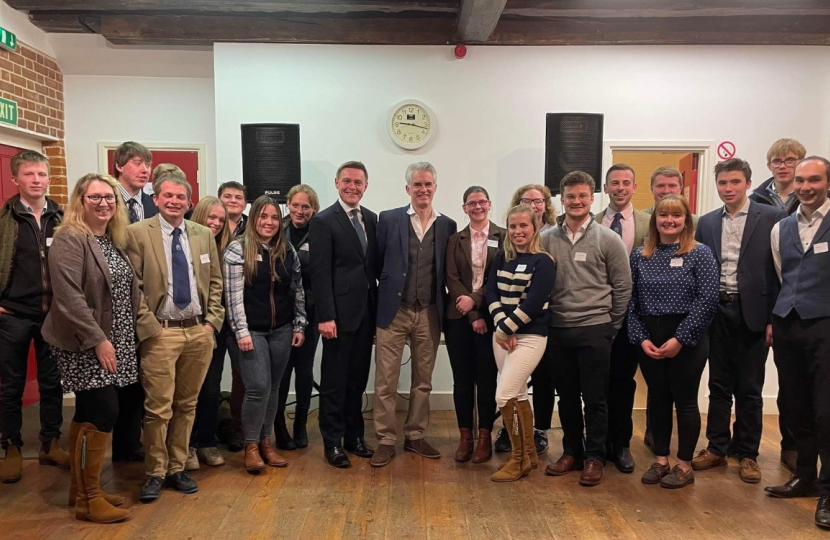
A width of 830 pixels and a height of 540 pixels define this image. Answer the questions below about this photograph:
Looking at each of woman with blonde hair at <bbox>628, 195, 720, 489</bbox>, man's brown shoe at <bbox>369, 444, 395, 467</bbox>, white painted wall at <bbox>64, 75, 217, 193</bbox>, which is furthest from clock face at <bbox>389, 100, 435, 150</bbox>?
man's brown shoe at <bbox>369, 444, 395, 467</bbox>

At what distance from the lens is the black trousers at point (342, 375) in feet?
10.6

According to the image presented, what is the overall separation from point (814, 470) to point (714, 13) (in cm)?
338

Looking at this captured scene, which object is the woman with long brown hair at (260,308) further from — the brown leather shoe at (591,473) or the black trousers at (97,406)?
the brown leather shoe at (591,473)

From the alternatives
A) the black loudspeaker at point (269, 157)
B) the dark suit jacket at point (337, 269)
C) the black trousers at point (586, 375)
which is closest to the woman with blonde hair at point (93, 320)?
the dark suit jacket at point (337, 269)

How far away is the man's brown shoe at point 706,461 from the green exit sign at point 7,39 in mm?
5467

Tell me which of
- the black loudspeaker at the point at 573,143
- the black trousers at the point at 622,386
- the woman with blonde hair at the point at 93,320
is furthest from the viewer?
the black loudspeaker at the point at 573,143

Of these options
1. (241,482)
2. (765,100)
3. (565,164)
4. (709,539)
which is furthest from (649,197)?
(241,482)

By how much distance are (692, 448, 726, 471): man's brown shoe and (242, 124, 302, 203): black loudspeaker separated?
3.23m

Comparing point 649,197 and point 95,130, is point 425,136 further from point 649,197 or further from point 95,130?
point 649,197

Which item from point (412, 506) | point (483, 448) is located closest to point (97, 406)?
point (412, 506)

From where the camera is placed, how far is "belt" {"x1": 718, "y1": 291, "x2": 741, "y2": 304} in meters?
3.03

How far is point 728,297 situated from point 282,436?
2.71 metres

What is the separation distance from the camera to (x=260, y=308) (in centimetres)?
303

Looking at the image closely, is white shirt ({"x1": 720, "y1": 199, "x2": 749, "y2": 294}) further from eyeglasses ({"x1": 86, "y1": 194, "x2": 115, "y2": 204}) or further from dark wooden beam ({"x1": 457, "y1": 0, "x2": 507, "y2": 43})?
eyeglasses ({"x1": 86, "y1": 194, "x2": 115, "y2": 204})
